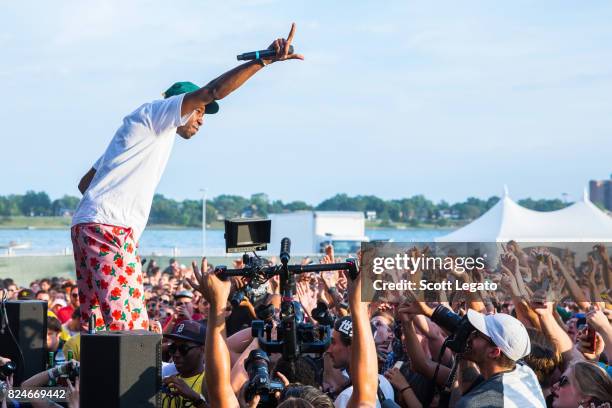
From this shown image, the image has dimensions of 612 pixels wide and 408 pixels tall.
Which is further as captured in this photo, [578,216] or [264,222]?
[578,216]

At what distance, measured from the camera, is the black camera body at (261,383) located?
4285 millimetres

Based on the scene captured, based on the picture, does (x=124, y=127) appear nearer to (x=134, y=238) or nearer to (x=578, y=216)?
(x=134, y=238)

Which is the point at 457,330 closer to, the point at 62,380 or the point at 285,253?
the point at 285,253

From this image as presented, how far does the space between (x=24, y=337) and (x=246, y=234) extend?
213 cm

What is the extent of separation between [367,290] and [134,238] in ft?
5.45

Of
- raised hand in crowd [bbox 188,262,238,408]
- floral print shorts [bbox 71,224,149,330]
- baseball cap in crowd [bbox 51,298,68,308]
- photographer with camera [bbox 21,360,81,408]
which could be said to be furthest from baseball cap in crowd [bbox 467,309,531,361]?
baseball cap in crowd [bbox 51,298,68,308]

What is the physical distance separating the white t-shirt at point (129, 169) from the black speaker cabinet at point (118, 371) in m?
1.12

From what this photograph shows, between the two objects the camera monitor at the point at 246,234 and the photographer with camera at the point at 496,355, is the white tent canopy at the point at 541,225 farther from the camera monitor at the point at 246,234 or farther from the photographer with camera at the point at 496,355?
the camera monitor at the point at 246,234

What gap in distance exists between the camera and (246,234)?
4590mm

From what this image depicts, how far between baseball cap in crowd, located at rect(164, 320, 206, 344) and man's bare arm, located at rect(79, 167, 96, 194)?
1080 millimetres

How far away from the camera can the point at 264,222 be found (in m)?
4.68

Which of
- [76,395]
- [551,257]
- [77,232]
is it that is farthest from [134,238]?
[551,257]

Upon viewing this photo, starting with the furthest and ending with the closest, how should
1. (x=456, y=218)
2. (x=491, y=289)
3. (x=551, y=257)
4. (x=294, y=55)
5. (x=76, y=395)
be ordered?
1. (x=456, y=218)
2. (x=551, y=257)
3. (x=491, y=289)
4. (x=76, y=395)
5. (x=294, y=55)

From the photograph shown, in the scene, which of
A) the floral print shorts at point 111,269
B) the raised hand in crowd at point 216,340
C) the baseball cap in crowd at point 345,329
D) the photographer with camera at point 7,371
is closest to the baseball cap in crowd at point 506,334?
the baseball cap in crowd at point 345,329
